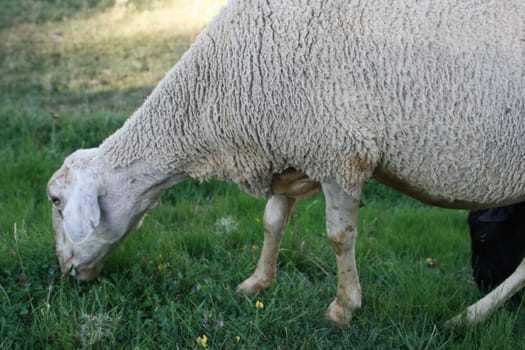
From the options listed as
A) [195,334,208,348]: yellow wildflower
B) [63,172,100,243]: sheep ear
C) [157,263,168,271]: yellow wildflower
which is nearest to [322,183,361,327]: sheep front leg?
[195,334,208,348]: yellow wildflower

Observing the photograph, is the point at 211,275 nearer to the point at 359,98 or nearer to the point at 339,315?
the point at 339,315

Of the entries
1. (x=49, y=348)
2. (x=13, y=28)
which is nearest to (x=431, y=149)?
(x=49, y=348)

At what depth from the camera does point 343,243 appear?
3.43m

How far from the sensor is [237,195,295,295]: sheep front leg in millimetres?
3823

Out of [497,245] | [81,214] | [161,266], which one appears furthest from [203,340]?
[497,245]

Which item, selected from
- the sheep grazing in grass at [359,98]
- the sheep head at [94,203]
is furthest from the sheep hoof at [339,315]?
the sheep head at [94,203]

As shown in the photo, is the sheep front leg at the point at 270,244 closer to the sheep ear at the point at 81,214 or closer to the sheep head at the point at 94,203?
the sheep head at the point at 94,203

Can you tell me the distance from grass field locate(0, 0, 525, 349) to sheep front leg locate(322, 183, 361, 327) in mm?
82

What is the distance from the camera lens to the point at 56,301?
134 inches

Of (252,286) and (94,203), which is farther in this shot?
(252,286)

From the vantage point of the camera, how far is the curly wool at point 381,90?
9.84 feet

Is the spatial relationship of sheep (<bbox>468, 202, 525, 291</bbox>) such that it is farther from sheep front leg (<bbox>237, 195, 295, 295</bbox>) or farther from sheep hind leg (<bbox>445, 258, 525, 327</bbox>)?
sheep front leg (<bbox>237, 195, 295, 295</bbox>)

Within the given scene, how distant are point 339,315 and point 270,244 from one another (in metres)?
0.64

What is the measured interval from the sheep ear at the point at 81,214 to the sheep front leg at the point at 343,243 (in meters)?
1.18
